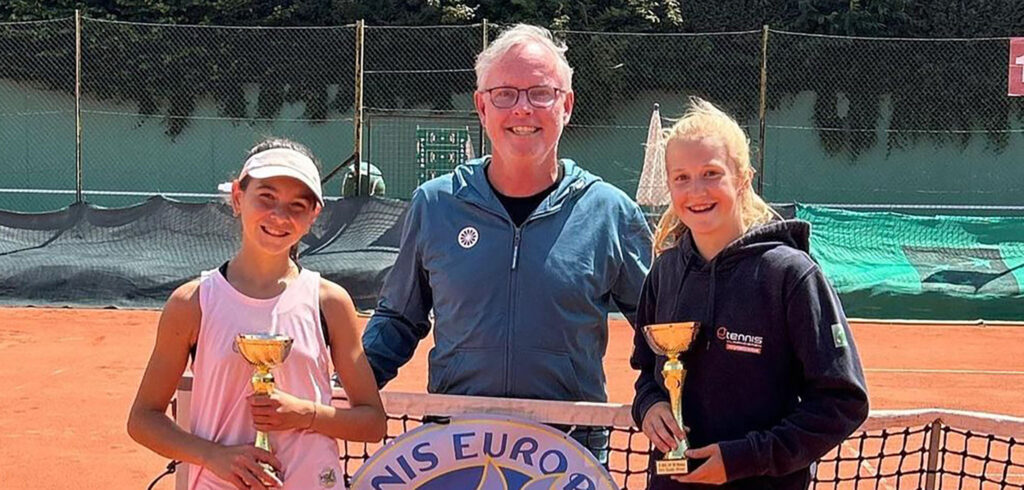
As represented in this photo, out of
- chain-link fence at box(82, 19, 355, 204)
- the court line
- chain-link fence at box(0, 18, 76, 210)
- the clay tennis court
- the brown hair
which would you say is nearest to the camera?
the brown hair

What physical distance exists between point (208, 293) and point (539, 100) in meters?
0.78

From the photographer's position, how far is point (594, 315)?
2.28 metres

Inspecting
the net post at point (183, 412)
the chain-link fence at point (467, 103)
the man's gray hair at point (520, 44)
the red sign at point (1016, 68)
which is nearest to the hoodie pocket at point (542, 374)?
the man's gray hair at point (520, 44)

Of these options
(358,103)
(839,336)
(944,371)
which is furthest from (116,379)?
(839,336)

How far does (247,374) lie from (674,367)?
0.77m

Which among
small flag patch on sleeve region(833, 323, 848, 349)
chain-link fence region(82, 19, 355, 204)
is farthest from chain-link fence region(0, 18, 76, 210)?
small flag patch on sleeve region(833, 323, 848, 349)

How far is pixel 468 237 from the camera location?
2.30 meters

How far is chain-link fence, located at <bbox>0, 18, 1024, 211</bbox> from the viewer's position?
16.7 m

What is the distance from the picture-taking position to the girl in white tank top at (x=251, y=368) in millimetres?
1917

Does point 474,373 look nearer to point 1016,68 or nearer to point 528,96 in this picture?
point 528,96

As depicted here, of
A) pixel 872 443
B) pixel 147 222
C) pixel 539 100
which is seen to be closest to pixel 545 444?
pixel 539 100

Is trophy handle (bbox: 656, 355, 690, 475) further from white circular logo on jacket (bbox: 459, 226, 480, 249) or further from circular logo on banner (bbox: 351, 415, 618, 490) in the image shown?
white circular logo on jacket (bbox: 459, 226, 480, 249)

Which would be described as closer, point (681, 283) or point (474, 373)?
point (681, 283)

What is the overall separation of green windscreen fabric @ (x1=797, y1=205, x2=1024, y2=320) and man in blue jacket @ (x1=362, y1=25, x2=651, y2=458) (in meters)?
8.21
